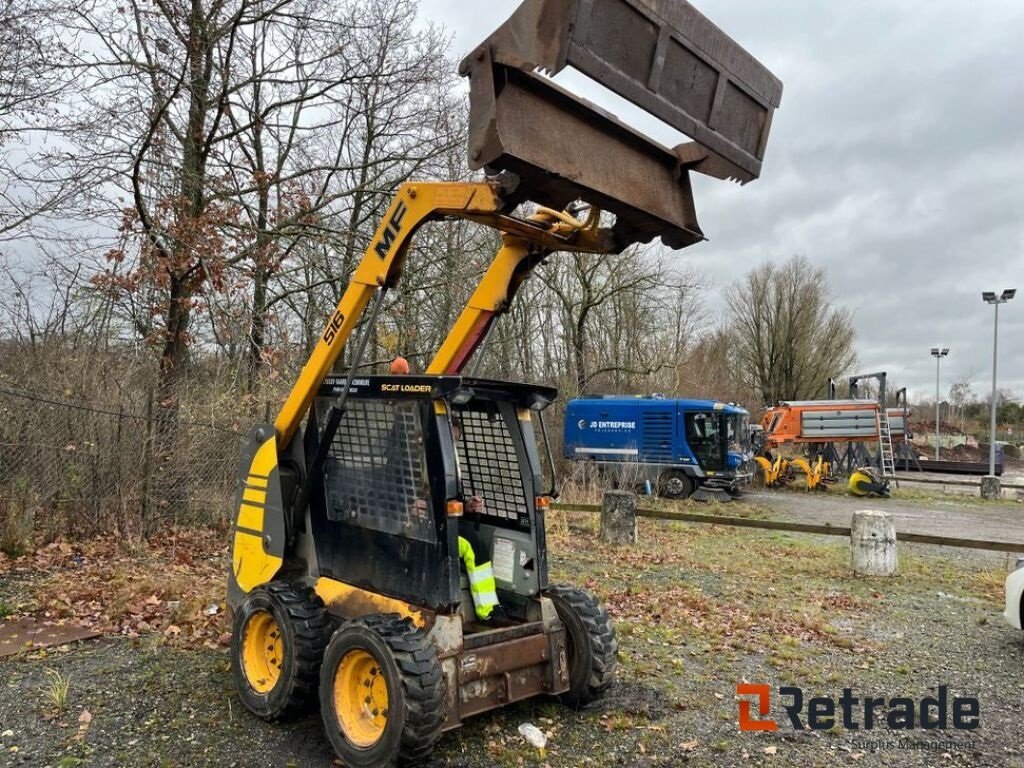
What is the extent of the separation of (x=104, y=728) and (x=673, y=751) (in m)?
3.42

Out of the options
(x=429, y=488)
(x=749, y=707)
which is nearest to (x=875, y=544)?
(x=749, y=707)

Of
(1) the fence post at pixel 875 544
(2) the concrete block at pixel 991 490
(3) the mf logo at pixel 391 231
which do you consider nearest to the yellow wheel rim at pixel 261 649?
(3) the mf logo at pixel 391 231

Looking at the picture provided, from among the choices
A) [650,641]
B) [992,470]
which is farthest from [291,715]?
[992,470]

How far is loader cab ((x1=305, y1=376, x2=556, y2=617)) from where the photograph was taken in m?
4.35

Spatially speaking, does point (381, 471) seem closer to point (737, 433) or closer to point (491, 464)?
point (491, 464)

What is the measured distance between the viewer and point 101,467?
30.9ft

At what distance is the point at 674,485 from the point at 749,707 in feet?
51.8

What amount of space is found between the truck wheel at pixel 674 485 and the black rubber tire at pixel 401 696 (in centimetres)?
1725

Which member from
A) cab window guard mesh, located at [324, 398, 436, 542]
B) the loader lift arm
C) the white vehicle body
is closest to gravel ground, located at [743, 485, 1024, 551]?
the white vehicle body

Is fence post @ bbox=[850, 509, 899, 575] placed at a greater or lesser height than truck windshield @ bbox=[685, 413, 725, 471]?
lesser

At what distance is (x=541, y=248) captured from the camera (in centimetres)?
511

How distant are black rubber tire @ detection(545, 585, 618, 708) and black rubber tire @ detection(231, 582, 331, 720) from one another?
156cm

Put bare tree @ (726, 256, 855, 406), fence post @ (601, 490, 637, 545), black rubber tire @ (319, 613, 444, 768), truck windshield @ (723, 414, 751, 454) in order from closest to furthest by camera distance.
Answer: black rubber tire @ (319, 613, 444, 768) → fence post @ (601, 490, 637, 545) → truck windshield @ (723, 414, 751, 454) → bare tree @ (726, 256, 855, 406)

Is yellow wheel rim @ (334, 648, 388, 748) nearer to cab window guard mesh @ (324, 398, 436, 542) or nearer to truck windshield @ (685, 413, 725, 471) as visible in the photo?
cab window guard mesh @ (324, 398, 436, 542)
